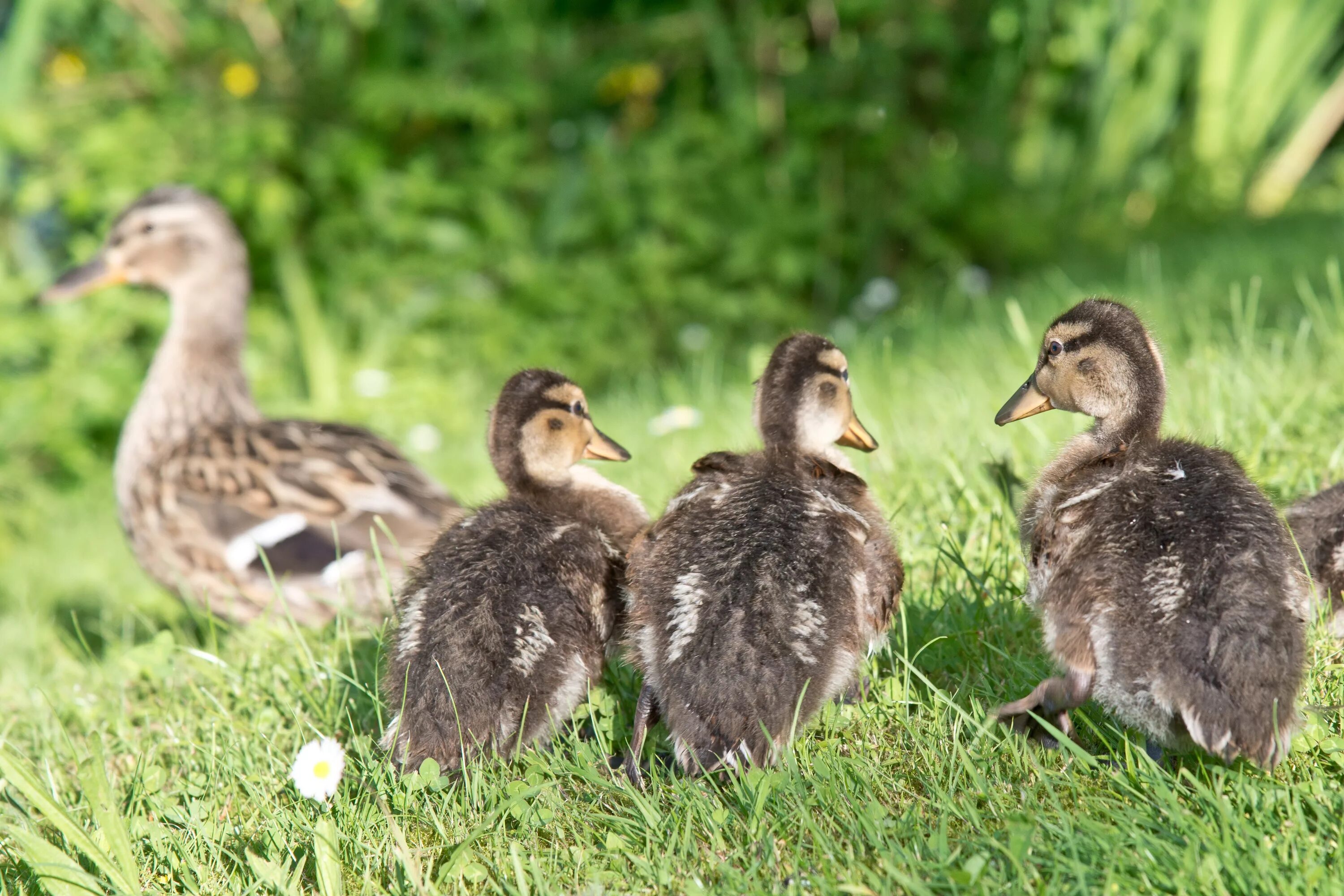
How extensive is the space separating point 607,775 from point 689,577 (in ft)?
1.81

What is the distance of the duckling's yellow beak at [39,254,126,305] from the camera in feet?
23.1

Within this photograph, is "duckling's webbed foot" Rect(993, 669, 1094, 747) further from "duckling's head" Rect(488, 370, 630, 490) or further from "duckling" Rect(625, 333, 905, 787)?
"duckling's head" Rect(488, 370, 630, 490)

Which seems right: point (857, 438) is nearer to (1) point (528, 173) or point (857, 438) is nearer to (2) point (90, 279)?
(2) point (90, 279)

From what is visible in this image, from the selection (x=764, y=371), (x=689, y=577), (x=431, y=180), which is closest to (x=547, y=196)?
(x=431, y=180)

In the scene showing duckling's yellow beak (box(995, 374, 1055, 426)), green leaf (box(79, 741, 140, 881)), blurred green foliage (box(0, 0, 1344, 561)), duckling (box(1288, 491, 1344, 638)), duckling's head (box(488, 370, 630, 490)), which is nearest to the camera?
green leaf (box(79, 741, 140, 881))

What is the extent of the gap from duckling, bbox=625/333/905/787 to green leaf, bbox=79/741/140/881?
1218 millimetres

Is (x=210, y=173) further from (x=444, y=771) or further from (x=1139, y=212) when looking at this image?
(x=1139, y=212)

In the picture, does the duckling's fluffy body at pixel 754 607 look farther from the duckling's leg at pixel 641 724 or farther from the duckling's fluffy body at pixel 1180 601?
the duckling's fluffy body at pixel 1180 601

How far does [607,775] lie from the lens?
10.8 feet

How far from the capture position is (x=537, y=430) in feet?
13.0

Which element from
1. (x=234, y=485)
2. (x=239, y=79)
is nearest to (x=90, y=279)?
(x=234, y=485)

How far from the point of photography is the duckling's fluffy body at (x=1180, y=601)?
2.76m

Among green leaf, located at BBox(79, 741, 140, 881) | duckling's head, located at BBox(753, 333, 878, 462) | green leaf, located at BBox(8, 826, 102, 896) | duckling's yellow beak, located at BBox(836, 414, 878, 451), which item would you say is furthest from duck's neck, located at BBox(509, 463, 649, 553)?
green leaf, located at BBox(8, 826, 102, 896)

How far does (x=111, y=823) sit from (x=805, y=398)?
2.11 meters
